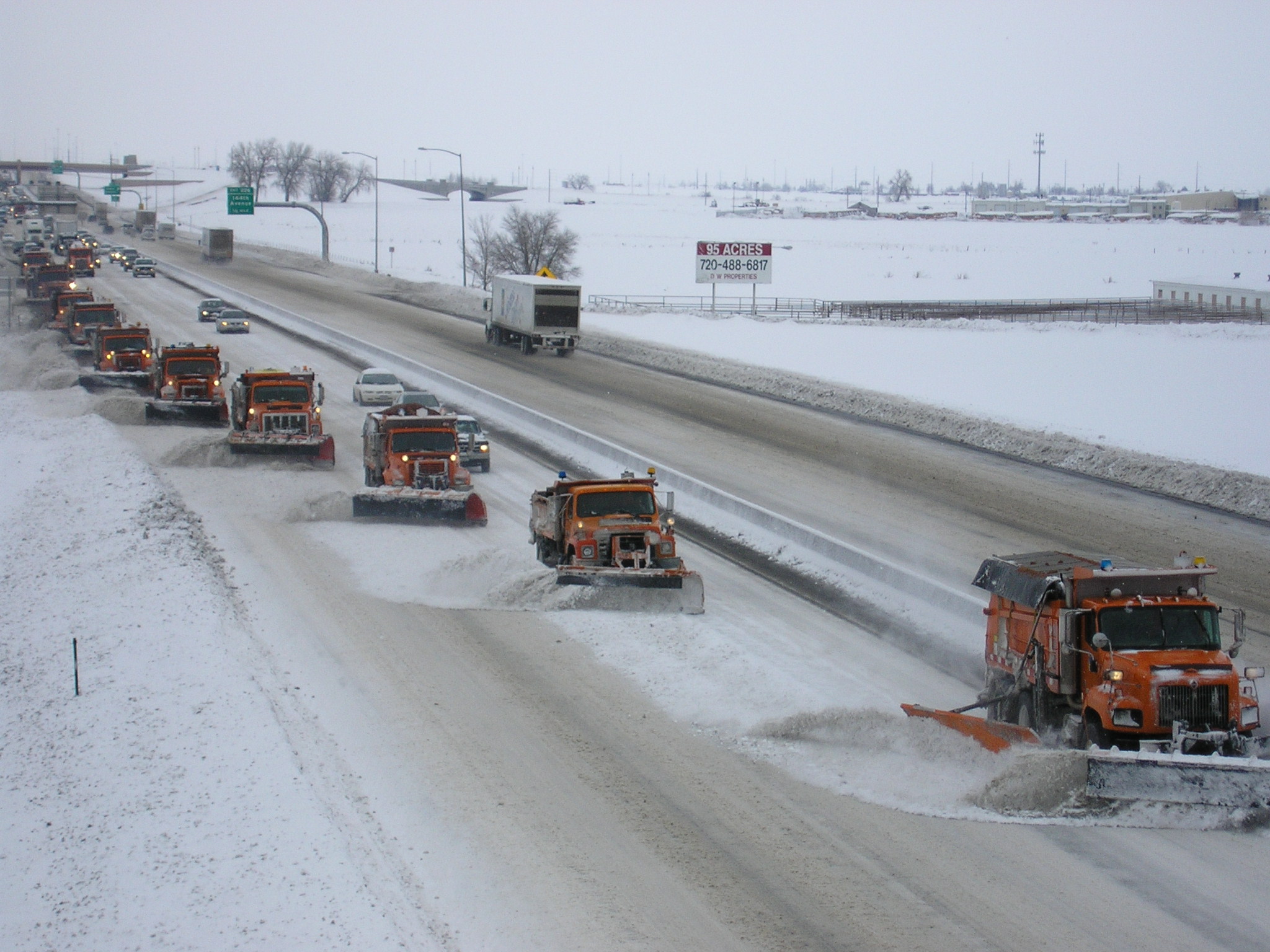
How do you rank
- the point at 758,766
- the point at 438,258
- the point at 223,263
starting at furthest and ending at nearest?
1. the point at 438,258
2. the point at 223,263
3. the point at 758,766

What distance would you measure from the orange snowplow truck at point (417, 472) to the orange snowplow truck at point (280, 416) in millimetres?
4140

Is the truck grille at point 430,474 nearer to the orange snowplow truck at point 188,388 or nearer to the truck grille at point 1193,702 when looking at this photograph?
the orange snowplow truck at point 188,388

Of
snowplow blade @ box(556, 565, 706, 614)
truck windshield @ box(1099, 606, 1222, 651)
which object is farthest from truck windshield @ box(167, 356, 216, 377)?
truck windshield @ box(1099, 606, 1222, 651)

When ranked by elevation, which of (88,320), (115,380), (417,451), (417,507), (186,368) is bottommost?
(417,507)

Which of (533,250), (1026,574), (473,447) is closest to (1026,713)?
(1026,574)

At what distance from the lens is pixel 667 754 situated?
14070 millimetres

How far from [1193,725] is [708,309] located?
68396mm

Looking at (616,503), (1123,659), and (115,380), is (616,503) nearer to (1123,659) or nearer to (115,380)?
(1123,659)

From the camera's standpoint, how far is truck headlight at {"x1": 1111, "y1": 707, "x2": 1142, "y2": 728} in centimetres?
1228

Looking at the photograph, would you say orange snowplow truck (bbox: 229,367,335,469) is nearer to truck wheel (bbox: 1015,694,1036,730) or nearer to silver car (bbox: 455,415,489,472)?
silver car (bbox: 455,415,489,472)

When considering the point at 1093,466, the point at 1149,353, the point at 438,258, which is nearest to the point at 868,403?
the point at 1093,466

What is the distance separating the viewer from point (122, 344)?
43.6m

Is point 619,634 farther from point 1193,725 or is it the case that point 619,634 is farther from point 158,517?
point 158,517

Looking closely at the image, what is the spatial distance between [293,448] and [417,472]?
610cm
